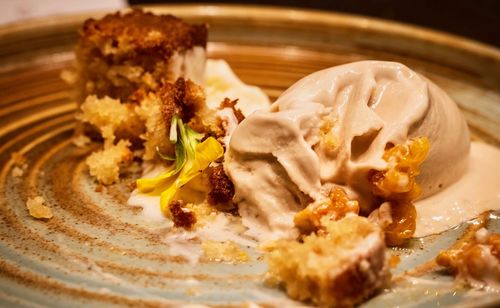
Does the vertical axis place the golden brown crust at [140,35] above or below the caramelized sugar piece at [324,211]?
above

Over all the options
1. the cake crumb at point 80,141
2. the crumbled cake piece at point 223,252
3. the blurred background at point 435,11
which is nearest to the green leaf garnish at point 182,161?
the crumbled cake piece at point 223,252

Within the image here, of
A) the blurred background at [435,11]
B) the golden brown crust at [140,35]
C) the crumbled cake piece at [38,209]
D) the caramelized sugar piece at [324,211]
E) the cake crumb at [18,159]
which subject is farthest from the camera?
the blurred background at [435,11]

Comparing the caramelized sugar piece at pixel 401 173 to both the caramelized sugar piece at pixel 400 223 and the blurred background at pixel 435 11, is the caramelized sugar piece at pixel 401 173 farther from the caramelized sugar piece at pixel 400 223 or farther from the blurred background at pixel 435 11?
the blurred background at pixel 435 11

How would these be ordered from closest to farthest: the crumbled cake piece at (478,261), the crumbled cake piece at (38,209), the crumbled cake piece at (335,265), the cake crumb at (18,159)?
the crumbled cake piece at (335,265)
the crumbled cake piece at (478,261)
the crumbled cake piece at (38,209)
the cake crumb at (18,159)

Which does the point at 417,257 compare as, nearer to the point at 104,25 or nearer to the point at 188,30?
the point at 188,30

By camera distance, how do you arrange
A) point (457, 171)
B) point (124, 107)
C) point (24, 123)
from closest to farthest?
point (457, 171), point (124, 107), point (24, 123)

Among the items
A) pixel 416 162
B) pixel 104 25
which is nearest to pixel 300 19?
pixel 104 25
